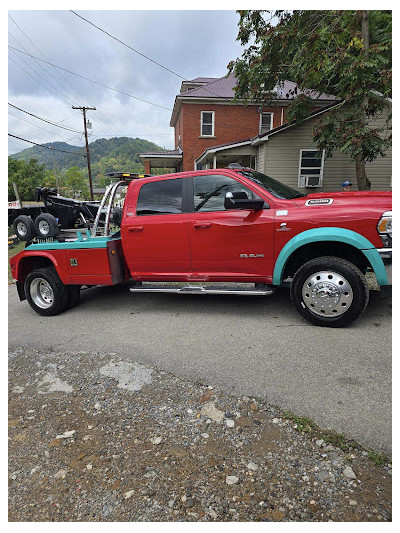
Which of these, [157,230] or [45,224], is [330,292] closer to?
[157,230]

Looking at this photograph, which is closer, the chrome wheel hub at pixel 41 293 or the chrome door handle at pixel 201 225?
the chrome door handle at pixel 201 225

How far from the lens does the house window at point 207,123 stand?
20.0 meters

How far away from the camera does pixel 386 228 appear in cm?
328

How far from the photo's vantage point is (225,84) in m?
21.1

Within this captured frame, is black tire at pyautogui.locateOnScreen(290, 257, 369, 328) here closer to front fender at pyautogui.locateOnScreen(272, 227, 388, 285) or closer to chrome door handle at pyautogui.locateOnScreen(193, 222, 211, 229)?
front fender at pyautogui.locateOnScreen(272, 227, 388, 285)

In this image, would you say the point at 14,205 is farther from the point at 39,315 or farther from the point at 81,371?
the point at 81,371

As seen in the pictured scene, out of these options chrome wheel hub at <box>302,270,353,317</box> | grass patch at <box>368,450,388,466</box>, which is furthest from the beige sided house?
grass patch at <box>368,450,388,466</box>

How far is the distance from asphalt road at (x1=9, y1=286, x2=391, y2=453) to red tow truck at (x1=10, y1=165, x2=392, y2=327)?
39cm

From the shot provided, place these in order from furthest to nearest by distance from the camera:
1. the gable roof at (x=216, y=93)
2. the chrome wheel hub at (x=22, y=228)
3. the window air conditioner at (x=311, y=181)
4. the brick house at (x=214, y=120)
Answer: the brick house at (x=214, y=120) < the gable roof at (x=216, y=93) < the window air conditioner at (x=311, y=181) < the chrome wheel hub at (x=22, y=228)

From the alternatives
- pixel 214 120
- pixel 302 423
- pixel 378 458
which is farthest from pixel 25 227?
pixel 214 120

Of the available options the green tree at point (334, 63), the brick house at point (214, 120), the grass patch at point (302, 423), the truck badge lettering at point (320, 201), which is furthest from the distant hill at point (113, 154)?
the grass patch at point (302, 423)

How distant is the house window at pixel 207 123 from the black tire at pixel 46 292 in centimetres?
1792

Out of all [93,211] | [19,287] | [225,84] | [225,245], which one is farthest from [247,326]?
[225,84]

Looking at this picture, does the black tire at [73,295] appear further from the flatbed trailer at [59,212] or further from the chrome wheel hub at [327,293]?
the flatbed trailer at [59,212]
